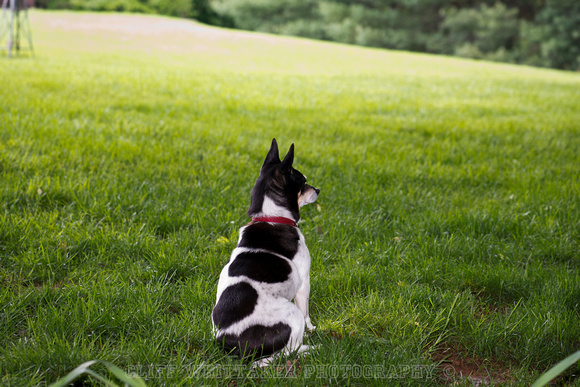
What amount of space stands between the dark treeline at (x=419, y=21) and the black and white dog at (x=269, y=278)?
129ft

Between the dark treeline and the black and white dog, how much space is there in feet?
129

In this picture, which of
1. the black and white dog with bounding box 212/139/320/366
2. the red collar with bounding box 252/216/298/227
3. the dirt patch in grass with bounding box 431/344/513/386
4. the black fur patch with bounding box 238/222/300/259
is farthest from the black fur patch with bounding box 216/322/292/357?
the dirt patch in grass with bounding box 431/344/513/386

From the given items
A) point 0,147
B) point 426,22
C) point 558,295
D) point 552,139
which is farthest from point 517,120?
point 426,22

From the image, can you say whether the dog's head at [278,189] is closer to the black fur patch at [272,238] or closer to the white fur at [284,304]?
the black fur patch at [272,238]

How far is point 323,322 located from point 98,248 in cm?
164

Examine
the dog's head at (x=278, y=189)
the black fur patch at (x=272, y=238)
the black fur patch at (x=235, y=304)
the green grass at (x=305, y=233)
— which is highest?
the dog's head at (x=278, y=189)

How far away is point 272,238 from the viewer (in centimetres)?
247

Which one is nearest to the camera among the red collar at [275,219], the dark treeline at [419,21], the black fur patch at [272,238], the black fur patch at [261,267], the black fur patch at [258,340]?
the black fur patch at [258,340]

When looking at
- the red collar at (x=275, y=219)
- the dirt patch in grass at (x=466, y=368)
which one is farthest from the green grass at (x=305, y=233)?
the red collar at (x=275, y=219)

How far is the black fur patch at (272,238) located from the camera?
2.44m

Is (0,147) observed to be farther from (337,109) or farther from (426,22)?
(426,22)

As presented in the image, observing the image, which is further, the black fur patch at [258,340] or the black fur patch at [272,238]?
the black fur patch at [272,238]

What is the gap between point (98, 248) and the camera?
3.10m

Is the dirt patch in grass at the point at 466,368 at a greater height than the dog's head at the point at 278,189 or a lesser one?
lesser
